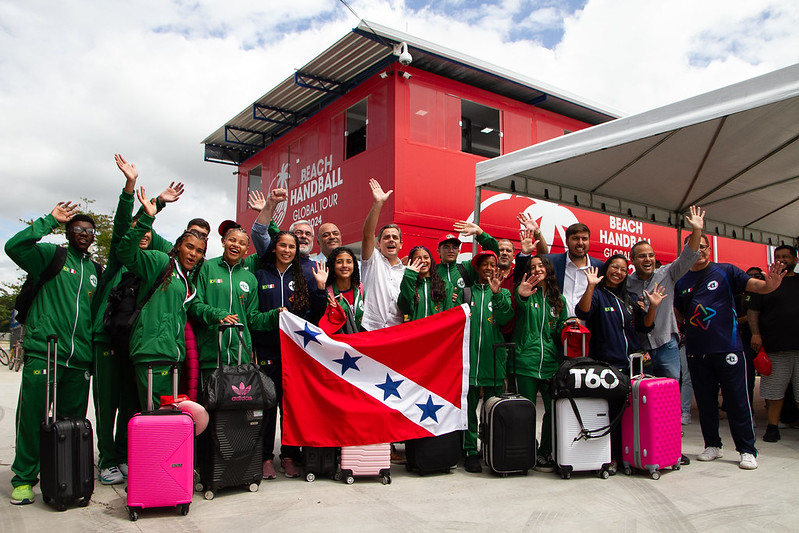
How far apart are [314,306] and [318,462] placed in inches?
44.5

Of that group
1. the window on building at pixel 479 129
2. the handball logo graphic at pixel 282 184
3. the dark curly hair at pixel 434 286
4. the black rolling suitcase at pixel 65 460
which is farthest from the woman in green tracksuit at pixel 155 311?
the handball logo graphic at pixel 282 184

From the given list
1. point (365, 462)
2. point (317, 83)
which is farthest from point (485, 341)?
point (317, 83)

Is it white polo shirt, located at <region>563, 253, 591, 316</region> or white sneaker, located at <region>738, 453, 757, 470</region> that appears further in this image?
white polo shirt, located at <region>563, 253, 591, 316</region>

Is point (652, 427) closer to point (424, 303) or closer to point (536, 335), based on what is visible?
point (536, 335)

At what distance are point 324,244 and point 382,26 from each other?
5.62m

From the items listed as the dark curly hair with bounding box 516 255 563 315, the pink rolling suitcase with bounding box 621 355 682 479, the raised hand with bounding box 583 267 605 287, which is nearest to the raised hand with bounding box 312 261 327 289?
the dark curly hair with bounding box 516 255 563 315

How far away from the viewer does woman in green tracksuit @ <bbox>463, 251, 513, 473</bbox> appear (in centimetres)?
437

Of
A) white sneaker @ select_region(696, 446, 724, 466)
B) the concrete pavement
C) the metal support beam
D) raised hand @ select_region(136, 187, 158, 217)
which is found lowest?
the concrete pavement

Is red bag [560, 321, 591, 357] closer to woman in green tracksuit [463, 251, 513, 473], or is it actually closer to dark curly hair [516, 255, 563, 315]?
dark curly hair [516, 255, 563, 315]

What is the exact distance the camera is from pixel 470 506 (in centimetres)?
346

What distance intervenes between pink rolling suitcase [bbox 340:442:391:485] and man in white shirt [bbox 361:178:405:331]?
3.46 ft

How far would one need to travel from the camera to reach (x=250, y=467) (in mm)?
3693

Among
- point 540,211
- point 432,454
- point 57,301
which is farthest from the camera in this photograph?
point 540,211

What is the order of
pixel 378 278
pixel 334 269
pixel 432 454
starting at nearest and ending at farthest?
pixel 432 454 → pixel 334 269 → pixel 378 278
